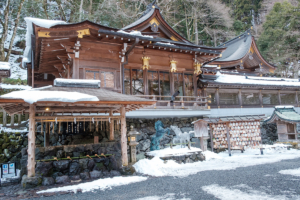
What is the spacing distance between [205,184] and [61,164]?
196 inches

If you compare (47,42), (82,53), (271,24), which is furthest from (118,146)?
(271,24)

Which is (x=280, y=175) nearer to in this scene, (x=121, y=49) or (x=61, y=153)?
(x=61, y=153)

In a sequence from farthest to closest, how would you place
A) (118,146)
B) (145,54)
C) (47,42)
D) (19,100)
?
1. (145,54)
2. (47,42)
3. (118,146)
4. (19,100)

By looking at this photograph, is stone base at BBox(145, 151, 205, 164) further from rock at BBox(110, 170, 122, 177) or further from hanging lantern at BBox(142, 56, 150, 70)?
hanging lantern at BBox(142, 56, 150, 70)

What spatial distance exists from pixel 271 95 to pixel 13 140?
70.1ft

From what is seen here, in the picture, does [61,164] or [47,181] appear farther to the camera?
[61,164]

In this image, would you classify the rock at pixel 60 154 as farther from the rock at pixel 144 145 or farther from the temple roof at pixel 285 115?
the temple roof at pixel 285 115

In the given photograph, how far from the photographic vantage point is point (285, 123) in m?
14.2

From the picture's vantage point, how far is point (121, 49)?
11.8 metres

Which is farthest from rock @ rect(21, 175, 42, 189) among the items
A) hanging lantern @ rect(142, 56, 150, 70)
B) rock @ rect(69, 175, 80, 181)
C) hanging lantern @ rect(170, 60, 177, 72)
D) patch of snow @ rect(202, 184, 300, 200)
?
hanging lantern @ rect(170, 60, 177, 72)

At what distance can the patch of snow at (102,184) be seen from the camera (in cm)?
628

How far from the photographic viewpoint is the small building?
1384 cm

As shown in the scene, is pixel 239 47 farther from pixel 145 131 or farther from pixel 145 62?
pixel 145 131

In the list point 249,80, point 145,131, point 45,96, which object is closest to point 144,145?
point 145,131
